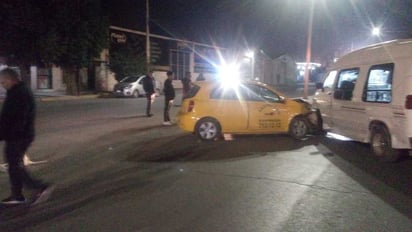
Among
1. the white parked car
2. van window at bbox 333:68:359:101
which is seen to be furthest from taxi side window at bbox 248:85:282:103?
the white parked car

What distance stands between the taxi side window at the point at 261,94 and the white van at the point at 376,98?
1.28 meters

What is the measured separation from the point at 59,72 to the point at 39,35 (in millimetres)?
7924

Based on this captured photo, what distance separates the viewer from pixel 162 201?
6453 millimetres

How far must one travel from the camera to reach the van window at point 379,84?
896 centimetres

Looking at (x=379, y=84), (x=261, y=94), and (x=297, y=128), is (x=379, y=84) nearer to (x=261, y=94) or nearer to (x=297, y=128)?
(x=297, y=128)

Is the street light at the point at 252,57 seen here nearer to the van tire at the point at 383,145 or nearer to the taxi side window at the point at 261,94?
the taxi side window at the point at 261,94

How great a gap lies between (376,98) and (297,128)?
9.99 feet

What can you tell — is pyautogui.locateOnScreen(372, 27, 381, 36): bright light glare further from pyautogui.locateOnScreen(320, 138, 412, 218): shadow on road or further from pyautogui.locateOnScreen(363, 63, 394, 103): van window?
pyautogui.locateOnScreen(363, 63, 394, 103): van window

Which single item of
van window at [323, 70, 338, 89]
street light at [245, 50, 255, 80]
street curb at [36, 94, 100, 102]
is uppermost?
street light at [245, 50, 255, 80]

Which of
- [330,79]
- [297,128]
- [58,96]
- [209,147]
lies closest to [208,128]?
[209,147]

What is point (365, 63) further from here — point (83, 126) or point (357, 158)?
point (83, 126)

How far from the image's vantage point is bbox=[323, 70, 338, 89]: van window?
38.4 ft

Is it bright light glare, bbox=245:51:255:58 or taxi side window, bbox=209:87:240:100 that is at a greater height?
bright light glare, bbox=245:51:255:58

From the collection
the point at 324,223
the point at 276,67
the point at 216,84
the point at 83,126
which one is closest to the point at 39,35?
the point at 83,126
